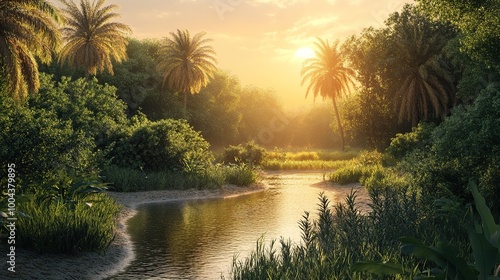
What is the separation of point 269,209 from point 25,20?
12.2m

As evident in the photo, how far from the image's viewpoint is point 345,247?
785 cm

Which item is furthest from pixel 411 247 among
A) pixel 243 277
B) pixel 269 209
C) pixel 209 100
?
pixel 209 100

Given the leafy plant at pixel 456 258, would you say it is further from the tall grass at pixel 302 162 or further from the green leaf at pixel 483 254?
the tall grass at pixel 302 162

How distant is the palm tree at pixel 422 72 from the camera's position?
38344 mm

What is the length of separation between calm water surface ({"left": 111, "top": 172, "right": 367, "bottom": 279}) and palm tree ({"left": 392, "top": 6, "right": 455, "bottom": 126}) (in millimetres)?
17141

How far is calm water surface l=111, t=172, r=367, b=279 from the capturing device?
10453 millimetres

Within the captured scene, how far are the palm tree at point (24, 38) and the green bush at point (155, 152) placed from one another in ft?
20.9

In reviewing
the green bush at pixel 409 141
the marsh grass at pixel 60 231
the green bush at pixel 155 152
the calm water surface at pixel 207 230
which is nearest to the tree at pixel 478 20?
the calm water surface at pixel 207 230

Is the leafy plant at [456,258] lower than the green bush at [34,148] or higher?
lower

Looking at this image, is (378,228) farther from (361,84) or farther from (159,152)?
(361,84)

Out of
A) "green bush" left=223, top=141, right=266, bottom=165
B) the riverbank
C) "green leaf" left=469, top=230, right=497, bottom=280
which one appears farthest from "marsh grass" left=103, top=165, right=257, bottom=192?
"green leaf" left=469, top=230, right=497, bottom=280

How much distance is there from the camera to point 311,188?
87.8 feet

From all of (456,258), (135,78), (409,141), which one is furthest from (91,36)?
(456,258)

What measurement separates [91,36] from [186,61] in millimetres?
10416
